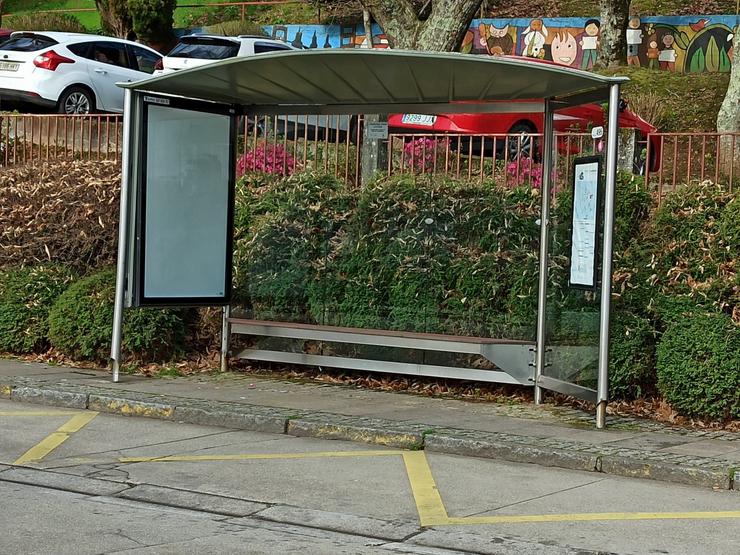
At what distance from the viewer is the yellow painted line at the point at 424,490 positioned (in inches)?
272

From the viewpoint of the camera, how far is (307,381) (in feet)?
38.5

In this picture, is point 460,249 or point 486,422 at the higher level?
point 460,249

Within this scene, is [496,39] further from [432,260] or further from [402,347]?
[402,347]

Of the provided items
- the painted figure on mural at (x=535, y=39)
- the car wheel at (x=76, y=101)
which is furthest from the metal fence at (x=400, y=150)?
the painted figure on mural at (x=535, y=39)

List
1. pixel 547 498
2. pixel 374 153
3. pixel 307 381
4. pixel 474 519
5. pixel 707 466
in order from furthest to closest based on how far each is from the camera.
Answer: pixel 374 153, pixel 307 381, pixel 707 466, pixel 547 498, pixel 474 519

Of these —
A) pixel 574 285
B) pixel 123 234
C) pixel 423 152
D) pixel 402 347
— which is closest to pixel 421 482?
pixel 574 285

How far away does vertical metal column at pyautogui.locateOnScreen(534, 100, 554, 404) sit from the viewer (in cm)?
1048

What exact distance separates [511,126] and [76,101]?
342 inches

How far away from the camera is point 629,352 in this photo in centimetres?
1009

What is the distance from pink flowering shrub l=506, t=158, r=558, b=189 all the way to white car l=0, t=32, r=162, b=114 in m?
10.4

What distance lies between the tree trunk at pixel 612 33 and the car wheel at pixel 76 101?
39.2 ft

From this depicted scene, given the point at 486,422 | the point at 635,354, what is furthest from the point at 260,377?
the point at 635,354

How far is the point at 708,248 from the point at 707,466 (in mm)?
2767

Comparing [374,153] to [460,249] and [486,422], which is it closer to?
[460,249]
